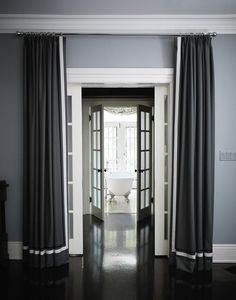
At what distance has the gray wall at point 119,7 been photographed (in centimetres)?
276

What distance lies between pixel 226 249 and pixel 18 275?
248 cm

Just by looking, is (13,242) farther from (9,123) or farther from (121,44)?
(121,44)

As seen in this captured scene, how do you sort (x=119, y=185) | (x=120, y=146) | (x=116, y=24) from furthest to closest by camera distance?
(x=120, y=146), (x=119, y=185), (x=116, y=24)

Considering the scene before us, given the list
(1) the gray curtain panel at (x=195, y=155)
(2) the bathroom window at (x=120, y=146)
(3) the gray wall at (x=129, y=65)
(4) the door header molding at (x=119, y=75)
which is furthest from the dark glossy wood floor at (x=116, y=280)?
(2) the bathroom window at (x=120, y=146)

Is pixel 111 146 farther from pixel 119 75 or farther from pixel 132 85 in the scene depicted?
pixel 119 75

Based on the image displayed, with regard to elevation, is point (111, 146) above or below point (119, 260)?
above

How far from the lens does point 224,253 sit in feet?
10.5

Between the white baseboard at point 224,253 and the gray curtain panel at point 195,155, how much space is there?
29 centimetres

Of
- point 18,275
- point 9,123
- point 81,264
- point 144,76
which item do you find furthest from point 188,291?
point 9,123

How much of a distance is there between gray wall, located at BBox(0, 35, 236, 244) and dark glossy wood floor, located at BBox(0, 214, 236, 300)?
95 centimetres

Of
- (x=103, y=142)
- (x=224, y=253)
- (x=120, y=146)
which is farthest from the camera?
(x=120, y=146)

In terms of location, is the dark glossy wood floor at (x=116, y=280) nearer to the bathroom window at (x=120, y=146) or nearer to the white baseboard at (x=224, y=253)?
the white baseboard at (x=224, y=253)

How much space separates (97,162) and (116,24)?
2.74 m

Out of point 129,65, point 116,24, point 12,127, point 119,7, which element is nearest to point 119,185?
point 12,127
